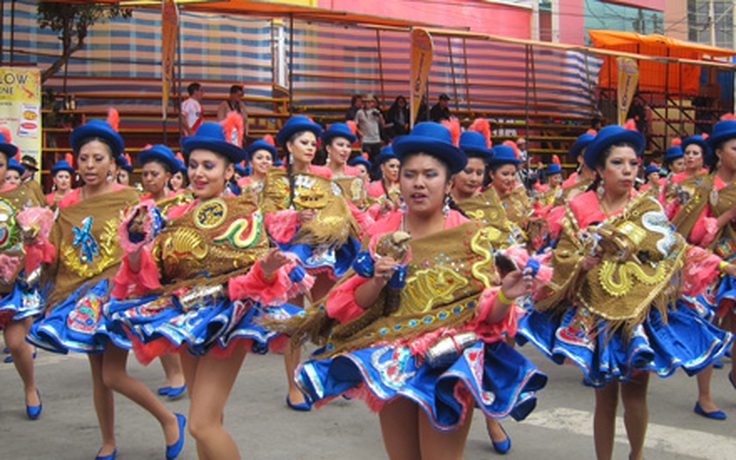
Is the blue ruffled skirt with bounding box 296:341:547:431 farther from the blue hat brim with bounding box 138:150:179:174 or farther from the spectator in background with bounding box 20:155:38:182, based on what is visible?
the spectator in background with bounding box 20:155:38:182

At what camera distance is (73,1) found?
15102mm

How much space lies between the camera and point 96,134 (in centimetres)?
656

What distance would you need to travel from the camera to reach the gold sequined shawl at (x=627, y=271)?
5293 millimetres

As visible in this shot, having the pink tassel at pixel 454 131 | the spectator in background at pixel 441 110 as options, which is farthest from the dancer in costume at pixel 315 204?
the spectator in background at pixel 441 110

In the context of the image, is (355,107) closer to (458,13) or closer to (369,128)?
(369,128)

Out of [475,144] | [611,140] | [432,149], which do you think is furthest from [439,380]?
[475,144]

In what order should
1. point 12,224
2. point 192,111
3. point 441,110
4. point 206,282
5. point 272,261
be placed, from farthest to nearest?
point 441,110
point 192,111
point 12,224
point 206,282
point 272,261

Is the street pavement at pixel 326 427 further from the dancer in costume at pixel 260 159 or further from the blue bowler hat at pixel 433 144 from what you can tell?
the dancer in costume at pixel 260 159

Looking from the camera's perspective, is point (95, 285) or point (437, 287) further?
point (95, 285)

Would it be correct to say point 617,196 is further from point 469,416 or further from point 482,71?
point 482,71

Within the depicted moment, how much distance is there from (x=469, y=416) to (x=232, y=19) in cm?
1604

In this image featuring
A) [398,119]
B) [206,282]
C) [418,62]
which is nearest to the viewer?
[206,282]

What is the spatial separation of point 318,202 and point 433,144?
442 cm

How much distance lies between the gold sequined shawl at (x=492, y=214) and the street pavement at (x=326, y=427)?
1.30 m
